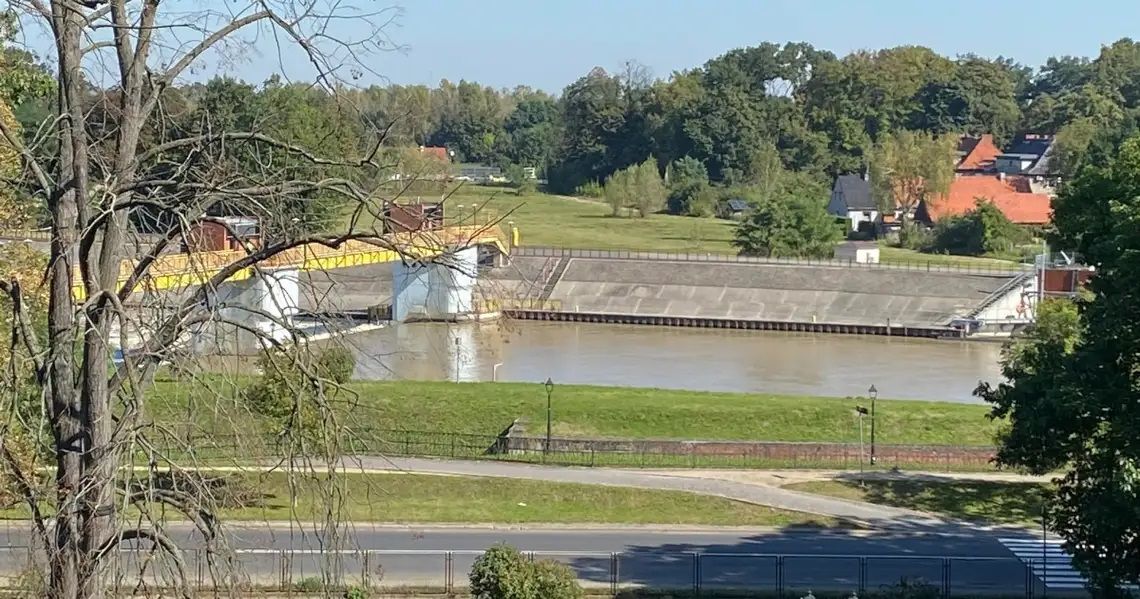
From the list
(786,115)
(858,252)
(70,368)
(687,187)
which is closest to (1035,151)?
(786,115)

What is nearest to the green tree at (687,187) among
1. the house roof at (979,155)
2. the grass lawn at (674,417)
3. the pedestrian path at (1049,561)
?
the house roof at (979,155)

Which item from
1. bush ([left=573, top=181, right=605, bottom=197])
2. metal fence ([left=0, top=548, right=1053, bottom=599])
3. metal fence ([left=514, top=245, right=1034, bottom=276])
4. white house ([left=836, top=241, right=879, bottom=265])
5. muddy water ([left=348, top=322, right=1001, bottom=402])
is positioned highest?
bush ([left=573, top=181, right=605, bottom=197])

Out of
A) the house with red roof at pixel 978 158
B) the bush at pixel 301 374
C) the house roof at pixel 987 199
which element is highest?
the house with red roof at pixel 978 158

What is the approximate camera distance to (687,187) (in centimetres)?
9356

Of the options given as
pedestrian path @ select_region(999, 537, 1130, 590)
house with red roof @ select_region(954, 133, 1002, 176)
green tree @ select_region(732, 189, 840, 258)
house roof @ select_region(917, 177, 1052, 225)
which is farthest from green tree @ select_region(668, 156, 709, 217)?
pedestrian path @ select_region(999, 537, 1130, 590)

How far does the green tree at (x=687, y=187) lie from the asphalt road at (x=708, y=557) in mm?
70994

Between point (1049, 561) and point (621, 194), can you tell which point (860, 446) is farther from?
point (621, 194)

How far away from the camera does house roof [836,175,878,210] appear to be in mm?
85438

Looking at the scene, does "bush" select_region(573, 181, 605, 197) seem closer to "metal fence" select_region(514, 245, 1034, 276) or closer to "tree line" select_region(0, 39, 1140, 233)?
"tree line" select_region(0, 39, 1140, 233)

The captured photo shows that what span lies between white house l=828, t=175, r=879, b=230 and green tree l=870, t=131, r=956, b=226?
4.76ft

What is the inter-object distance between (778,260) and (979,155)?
42.1 metres

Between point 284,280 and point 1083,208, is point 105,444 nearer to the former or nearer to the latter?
point 284,280

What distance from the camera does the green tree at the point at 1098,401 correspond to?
1507 centimetres

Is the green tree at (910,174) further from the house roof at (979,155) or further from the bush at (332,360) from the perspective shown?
the bush at (332,360)
